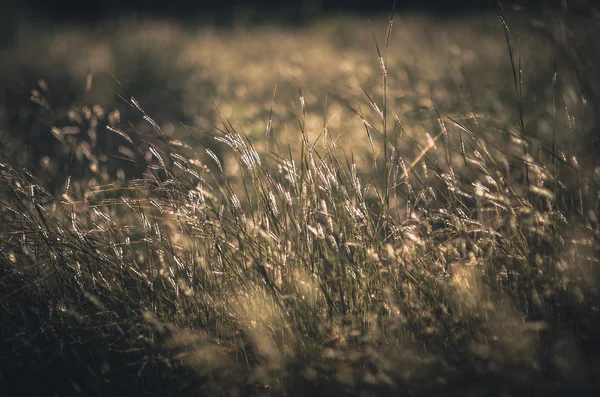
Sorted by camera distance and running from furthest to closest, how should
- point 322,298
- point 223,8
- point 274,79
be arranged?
1. point 223,8
2. point 274,79
3. point 322,298

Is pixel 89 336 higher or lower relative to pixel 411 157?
lower

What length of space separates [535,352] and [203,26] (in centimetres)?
1168

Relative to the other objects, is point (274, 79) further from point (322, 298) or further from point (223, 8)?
point (223, 8)

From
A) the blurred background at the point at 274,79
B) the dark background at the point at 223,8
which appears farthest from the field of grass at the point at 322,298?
the dark background at the point at 223,8

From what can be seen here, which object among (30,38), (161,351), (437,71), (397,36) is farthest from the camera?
(30,38)

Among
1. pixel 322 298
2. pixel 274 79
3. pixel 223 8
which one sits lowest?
pixel 322 298

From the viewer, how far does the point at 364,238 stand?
1.49m

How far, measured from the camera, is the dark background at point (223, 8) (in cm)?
1313

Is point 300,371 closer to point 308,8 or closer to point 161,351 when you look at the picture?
point 161,351

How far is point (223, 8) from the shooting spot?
1889 centimetres

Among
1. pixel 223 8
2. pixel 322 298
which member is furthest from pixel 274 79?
pixel 223 8

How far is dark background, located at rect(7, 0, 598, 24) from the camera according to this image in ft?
43.1

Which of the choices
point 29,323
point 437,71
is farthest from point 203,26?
point 29,323

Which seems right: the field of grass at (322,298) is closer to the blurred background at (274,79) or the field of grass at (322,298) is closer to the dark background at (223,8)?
the blurred background at (274,79)
